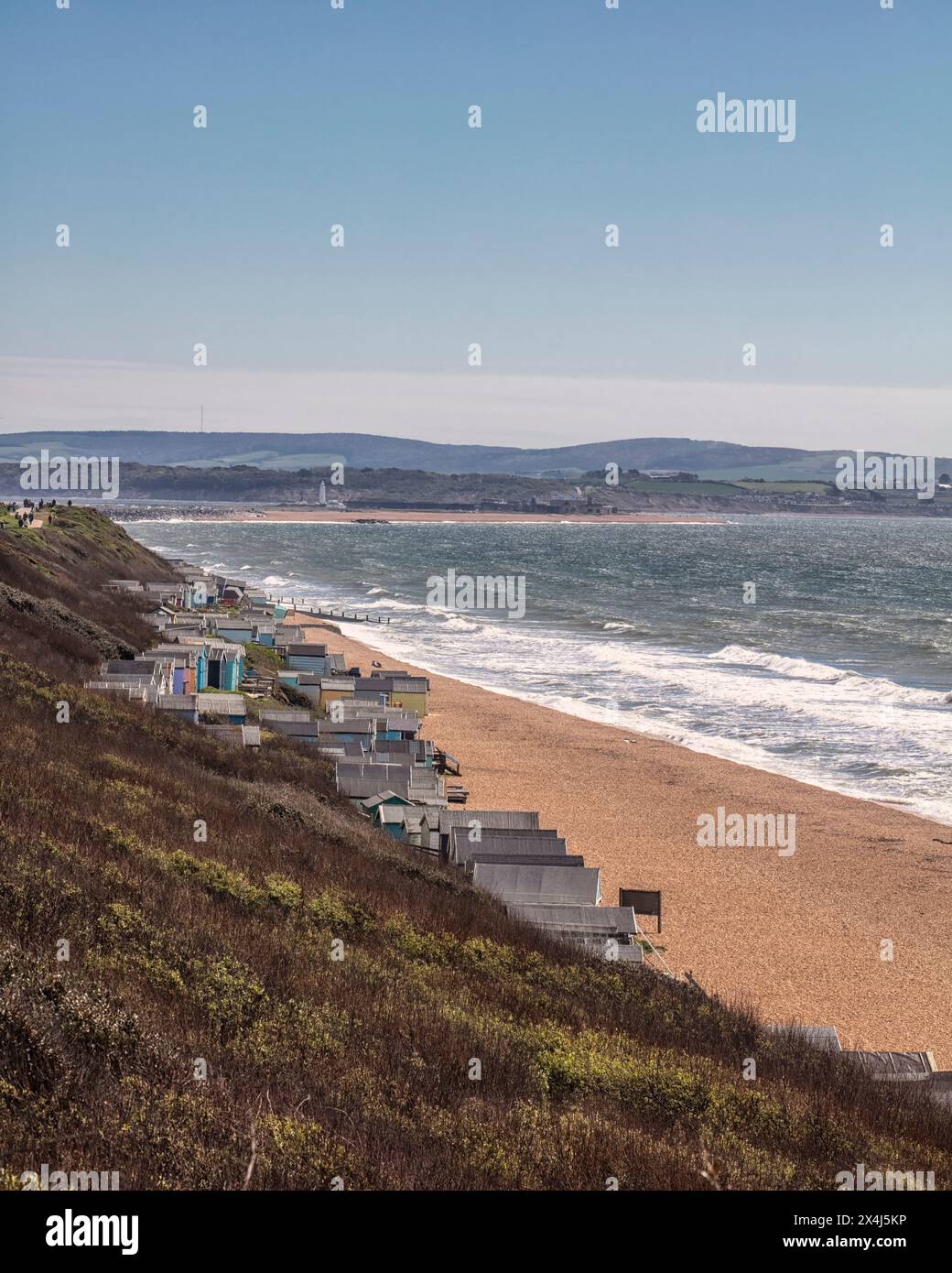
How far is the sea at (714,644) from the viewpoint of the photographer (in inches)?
1468

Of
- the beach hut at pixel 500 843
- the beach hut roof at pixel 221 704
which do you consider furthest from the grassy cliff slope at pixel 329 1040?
the beach hut roof at pixel 221 704

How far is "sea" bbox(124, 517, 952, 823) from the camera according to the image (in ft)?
122

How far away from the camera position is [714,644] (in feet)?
208

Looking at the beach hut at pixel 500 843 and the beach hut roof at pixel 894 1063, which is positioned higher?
the beach hut at pixel 500 843

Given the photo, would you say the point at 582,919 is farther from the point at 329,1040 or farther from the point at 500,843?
the point at 329,1040

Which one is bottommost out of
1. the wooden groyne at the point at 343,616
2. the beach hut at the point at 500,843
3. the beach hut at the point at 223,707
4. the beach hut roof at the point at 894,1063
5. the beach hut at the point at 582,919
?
the beach hut roof at the point at 894,1063

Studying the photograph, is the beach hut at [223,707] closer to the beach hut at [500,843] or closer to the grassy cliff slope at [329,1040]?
the beach hut at [500,843]

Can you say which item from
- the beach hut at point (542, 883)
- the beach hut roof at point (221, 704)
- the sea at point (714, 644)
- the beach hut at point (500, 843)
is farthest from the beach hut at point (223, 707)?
the sea at point (714, 644)

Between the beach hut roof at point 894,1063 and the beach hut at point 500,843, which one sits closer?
the beach hut roof at point 894,1063

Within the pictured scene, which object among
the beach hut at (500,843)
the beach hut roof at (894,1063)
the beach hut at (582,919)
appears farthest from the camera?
the beach hut at (500,843)

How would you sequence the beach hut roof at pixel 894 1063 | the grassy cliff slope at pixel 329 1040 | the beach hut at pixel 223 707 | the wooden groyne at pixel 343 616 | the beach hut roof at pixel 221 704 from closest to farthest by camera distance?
the grassy cliff slope at pixel 329 1040
the beach hut roof at pixel 894 1063
the beach hut at pixel 223 707
the beach hut roof at pixel 221 704
the wooden groyne at pixel 343 616

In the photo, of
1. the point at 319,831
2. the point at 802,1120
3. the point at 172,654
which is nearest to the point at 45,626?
the point at 172,654

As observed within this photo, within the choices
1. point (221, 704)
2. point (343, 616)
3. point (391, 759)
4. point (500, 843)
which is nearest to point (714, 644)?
point (343, 616)

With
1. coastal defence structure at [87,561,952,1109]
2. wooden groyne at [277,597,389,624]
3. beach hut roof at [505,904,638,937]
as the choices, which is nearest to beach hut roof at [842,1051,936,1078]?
coastal defence structure at [87,561,952,1109]
